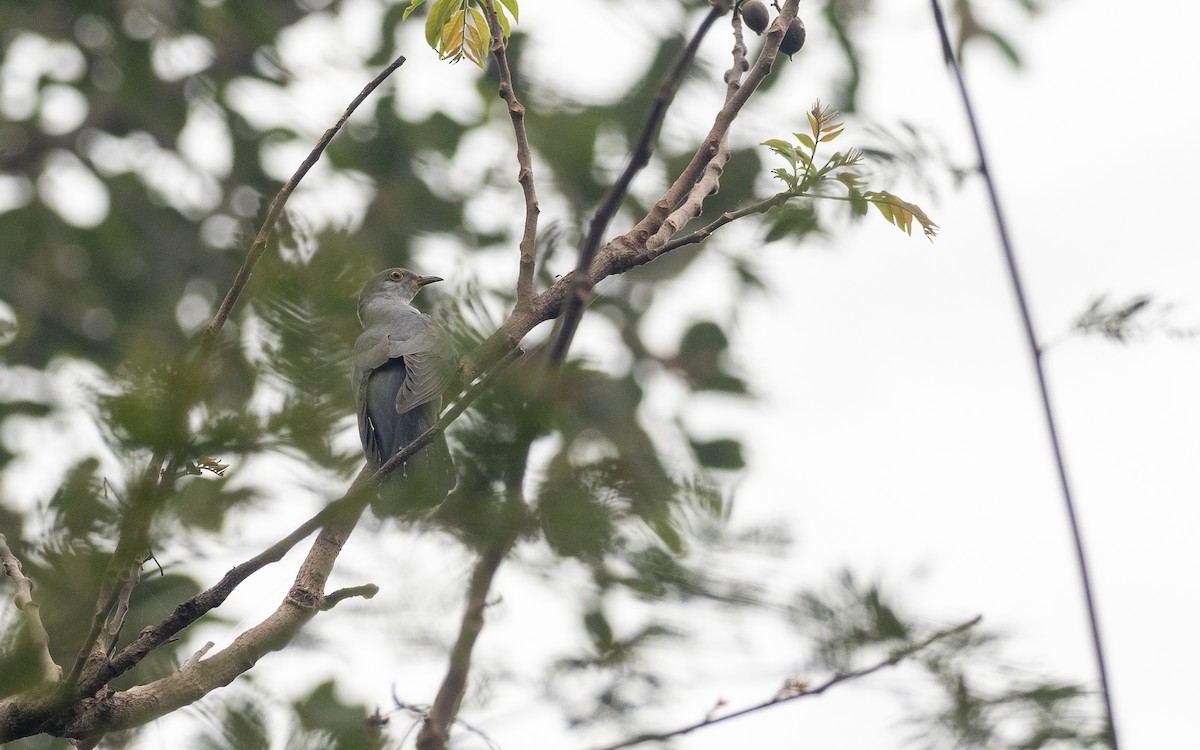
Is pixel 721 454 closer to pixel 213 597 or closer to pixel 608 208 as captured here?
pixel 213 597

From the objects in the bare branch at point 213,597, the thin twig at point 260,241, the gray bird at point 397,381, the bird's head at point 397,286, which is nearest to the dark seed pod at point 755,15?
the thin twig at point 260,241

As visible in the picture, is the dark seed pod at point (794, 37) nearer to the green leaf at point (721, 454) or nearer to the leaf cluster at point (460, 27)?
the leaf cluster at point (460, 27)

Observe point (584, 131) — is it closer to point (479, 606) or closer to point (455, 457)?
point (479, 606)

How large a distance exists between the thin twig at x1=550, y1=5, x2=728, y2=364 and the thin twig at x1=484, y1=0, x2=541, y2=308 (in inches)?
37.5

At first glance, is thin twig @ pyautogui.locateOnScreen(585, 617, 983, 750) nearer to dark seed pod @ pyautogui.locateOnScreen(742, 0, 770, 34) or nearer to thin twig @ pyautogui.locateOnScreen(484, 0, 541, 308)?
thin twig @ pyautogui.locateOnScreen(484, 0, 541, 308)

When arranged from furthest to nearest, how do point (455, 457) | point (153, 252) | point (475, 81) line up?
1. point (153, 252)
2. point (475, 81)
3. point (455, 457)

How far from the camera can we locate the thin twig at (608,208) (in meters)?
1.69

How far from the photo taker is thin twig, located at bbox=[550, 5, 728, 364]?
1.69 m

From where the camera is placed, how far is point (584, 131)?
18.1 feet

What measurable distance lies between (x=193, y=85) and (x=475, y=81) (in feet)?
7.98

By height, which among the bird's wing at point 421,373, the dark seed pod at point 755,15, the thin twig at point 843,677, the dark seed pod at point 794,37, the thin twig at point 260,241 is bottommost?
the thin twig at point 843,677

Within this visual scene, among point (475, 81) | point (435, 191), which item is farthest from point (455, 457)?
point (435, 191)

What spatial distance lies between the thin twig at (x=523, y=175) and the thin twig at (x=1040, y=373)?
140cm

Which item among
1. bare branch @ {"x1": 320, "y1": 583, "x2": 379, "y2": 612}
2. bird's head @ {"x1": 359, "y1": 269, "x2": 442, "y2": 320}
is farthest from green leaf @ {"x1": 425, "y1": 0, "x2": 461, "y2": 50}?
bird's head @ {"x1": 359, "y1": 269, "x2": 442, "y2": 320}
